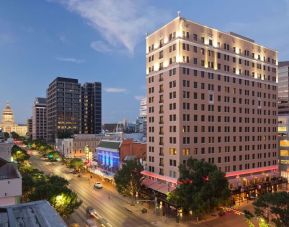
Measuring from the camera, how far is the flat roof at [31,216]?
1210 centimetres

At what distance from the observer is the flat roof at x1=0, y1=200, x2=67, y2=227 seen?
1210 cm

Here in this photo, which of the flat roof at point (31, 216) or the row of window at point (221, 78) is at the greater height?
the row of window at point (221, 78)

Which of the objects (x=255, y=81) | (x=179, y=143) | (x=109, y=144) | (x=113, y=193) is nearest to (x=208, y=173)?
(x=179, y=143)

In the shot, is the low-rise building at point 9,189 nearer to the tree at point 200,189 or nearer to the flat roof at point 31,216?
the tree at point 200,189

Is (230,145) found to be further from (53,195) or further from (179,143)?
(53,195)

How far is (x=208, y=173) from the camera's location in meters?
56.8

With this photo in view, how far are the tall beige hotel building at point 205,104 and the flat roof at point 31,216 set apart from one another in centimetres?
5544

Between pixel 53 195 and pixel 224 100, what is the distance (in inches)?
2011

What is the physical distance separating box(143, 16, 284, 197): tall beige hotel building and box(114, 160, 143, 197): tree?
4384 millimetres

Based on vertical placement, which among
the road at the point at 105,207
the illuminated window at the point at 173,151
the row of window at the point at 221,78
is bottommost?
the road at the point at 105,207

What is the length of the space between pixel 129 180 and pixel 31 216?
190 ft

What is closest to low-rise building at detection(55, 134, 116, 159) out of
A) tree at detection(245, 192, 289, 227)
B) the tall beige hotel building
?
the tall beige hotel building

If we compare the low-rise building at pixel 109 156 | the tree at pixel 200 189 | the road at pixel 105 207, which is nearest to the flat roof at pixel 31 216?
the tree at pixel 200 189

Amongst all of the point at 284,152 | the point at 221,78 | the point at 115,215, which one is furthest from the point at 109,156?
the point at 284,152
